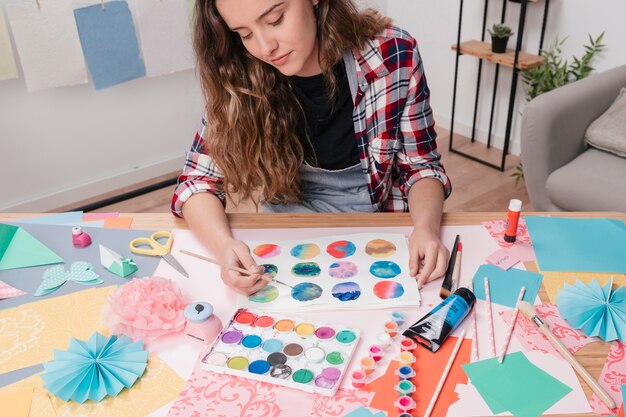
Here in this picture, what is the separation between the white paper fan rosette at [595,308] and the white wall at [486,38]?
1.90 metres

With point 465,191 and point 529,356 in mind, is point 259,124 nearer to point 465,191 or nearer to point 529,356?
point 529,356

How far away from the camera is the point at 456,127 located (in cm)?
321

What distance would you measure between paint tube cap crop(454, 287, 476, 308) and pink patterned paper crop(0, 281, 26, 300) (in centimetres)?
73

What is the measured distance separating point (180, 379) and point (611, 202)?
5.15ft

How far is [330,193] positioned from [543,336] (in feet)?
2.10

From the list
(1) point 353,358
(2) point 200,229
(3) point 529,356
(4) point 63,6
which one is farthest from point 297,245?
(4) point 63,6

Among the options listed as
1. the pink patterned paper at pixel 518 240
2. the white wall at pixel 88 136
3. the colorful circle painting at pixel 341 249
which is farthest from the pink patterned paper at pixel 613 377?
the white wall at pixel 88 136

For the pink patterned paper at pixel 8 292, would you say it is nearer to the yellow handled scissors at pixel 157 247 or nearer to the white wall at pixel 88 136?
the yellow handled scissors at pixel 157 247

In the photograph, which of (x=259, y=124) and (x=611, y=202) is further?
(x=611, y=202)

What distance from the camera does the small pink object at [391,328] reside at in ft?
2.67

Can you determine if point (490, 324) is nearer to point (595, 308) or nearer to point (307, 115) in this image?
point (595, 308)

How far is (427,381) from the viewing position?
744mm

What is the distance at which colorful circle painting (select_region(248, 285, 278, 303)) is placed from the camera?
35.4 inches

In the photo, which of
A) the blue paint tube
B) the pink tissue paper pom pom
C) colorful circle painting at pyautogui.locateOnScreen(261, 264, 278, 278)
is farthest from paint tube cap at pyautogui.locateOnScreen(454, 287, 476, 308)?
the pink tissue paper pom pom
